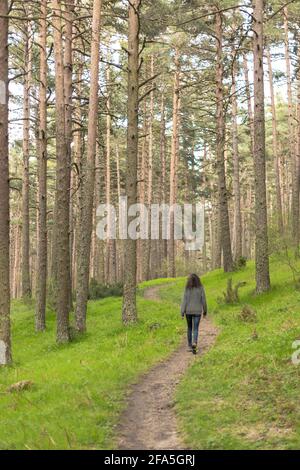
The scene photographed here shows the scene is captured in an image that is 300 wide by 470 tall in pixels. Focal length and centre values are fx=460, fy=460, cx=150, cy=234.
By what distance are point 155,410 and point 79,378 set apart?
83.3 inches

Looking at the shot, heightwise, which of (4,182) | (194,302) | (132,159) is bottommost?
(194,302)

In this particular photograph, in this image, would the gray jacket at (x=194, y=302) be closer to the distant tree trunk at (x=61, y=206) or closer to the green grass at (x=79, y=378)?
the green grass at (x=79, y=378)

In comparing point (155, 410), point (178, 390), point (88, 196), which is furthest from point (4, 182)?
A: point (155, 410)

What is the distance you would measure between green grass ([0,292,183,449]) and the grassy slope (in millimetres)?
1202

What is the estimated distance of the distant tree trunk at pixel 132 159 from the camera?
14094 millimetres

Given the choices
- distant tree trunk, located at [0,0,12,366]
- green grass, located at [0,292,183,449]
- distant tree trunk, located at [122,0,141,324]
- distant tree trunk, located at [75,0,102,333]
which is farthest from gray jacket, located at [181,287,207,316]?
distant tree trunk, located at [75,0,102,333]

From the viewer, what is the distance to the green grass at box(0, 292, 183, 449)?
243 inches

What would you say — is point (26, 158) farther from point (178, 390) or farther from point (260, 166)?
point (178, 390)

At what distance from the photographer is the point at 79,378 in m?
8.75

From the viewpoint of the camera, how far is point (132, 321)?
46.1 feet

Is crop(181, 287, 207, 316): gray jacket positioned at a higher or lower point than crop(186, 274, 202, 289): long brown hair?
lower

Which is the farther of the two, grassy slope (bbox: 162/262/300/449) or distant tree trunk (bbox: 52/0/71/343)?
distant tree trunk (bbox: 52/0/71/343)

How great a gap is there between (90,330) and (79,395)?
733 cm

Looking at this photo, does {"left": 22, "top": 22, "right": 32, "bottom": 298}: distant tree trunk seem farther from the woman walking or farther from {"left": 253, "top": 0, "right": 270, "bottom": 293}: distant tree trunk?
the woman walking
